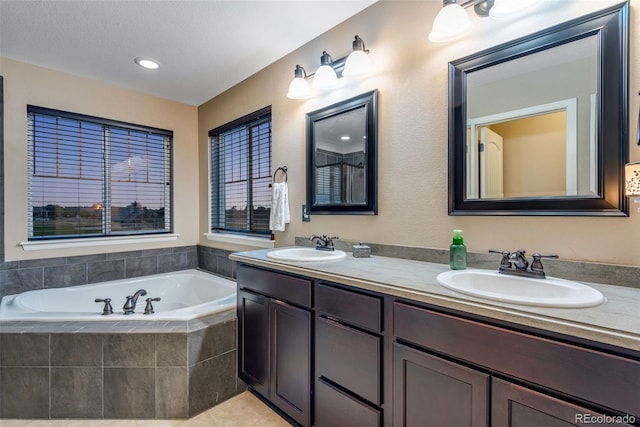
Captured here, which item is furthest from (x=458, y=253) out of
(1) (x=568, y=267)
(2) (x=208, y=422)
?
(2) (x=208, y=422)

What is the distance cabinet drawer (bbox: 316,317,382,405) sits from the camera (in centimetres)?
121

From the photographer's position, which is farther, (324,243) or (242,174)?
(242,174)

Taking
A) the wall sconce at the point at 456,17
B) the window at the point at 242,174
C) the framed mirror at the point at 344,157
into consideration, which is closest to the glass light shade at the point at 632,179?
the wall sconce at the point at 456,17

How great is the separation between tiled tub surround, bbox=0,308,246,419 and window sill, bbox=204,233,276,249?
41.2 inches

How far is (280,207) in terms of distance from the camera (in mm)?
2434

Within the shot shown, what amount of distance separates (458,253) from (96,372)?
217 centimetres

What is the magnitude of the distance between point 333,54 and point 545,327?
2.03 m

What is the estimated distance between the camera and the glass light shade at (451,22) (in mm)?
1408

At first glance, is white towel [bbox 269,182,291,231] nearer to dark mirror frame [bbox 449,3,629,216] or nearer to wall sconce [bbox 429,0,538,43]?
wall sconce [bbox 429,0,538,43]

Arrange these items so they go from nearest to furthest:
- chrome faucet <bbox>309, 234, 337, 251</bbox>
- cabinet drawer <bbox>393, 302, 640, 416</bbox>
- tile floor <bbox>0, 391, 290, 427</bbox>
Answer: cabinet drawer <bbox>393, 302, 640, 416</bbox> → tile floor <bbox>0, 391, 290, 427</bbox> → chrome faucet <bbox>309, 234, 337, 251</bbox>

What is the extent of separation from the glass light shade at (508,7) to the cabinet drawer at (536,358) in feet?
4.37

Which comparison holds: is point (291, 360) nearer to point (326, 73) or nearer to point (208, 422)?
point (208, 422)

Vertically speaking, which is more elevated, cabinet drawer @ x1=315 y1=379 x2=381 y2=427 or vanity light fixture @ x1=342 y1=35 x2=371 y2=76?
vanity light fixture @ x1=342 y1=35 x2=371 y2=76

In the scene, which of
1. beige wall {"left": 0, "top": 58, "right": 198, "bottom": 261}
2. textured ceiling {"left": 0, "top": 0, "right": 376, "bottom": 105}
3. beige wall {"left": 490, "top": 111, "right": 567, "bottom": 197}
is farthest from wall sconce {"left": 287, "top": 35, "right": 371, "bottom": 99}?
beige wall {"left": 0, "top": 58, "right": 198, "bottom": 261}
